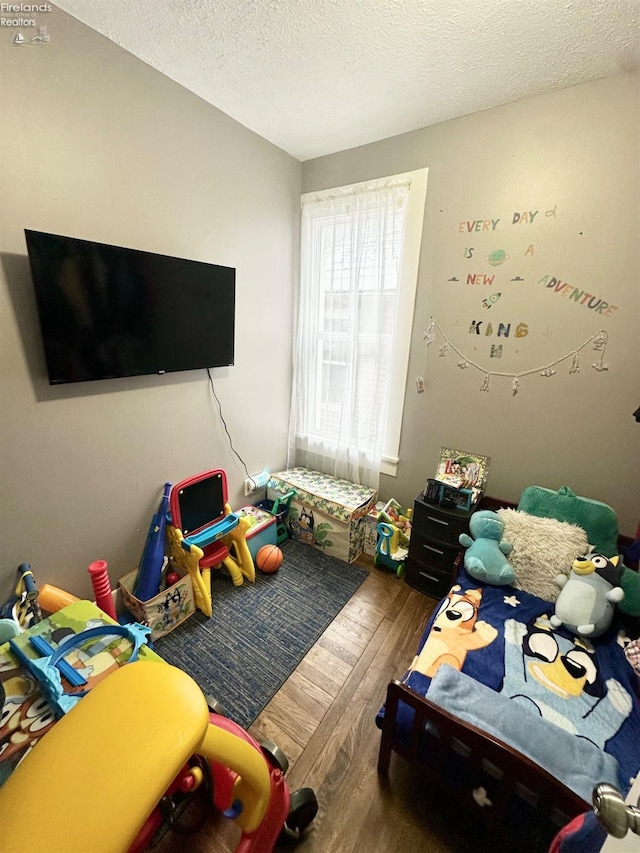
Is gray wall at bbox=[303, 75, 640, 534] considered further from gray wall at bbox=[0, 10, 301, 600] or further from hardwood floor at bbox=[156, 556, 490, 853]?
hardwood floor at bbox=[156, 556, 490, 853]

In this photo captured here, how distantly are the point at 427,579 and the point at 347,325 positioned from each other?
1777 mm

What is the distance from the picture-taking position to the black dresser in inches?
75.9

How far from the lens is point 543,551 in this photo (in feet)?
5.29

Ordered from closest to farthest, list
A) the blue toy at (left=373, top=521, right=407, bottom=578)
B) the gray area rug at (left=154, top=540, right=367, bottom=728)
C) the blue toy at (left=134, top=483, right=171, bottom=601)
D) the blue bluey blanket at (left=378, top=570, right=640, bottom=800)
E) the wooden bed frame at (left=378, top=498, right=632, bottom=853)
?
1. the wooden bed frame at (left=378, top=498, right=632, bottom=853)
2. the blue bluey blanket at (left=378, top=570, right=640, bottom=800)
3. the gray area rug at (left=154, top=540, right=367, bottom=728)
4. the blue toy at (left=134, top=483, right=171, bottom=601)
5. the blue toy at (left=373, top=521, right=407, bottom=578)

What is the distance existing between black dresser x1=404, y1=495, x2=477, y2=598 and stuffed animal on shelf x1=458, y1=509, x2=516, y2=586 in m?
0.10

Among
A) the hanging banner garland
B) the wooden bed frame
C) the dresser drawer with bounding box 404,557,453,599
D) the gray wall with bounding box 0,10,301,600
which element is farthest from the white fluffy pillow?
the gray wall with bounding box 0,10,301,600

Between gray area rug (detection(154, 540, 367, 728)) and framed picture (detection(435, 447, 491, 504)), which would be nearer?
gray area rug (detection(154, 540, 367, 728))

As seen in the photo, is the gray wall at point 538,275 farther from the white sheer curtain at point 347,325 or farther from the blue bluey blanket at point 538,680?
the blue bluey blanket at point 538,680

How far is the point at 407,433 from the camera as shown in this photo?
7.71 feet

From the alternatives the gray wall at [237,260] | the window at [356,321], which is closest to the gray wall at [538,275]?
the gray wall at [237,260]

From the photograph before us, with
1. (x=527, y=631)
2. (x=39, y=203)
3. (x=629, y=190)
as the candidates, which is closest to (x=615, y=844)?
(x=527, y=631)

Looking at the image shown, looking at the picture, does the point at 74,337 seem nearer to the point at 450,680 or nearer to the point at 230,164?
the point at 230,164

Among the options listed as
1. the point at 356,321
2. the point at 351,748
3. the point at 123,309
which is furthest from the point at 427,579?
the point at 123,309

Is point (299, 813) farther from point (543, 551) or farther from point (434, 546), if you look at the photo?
point (543, 551)
